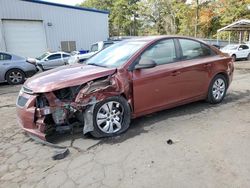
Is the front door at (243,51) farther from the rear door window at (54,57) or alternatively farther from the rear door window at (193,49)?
the rear door window at (193,49)

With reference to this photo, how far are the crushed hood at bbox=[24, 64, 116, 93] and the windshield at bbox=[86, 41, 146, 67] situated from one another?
1.00 feet

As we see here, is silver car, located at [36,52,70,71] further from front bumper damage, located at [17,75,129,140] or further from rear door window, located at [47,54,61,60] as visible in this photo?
front bumper damage, located at [17,75,129,140]

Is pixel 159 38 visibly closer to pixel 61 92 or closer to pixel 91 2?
pixel 61 92

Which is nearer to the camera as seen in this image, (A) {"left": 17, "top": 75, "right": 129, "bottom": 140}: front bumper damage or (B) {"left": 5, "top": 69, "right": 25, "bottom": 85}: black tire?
(A) {"left": 17, "top": 75, "right": 129, "bottom": 140}: front bumper damage

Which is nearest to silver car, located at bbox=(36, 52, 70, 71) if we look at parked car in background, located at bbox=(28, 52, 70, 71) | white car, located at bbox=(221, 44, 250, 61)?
parked car in background, located at bbox=(28, 52, 70, 71)

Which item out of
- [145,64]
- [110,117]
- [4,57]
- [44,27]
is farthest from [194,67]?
[44,27]

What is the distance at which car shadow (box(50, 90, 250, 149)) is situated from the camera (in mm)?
4027

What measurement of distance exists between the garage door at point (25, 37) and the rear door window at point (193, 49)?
1499 cm

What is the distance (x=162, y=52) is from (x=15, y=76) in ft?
25.0

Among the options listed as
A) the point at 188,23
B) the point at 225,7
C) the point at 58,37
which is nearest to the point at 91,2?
the point at 188,23

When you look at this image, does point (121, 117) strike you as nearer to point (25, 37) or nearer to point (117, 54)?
point (117, 54)

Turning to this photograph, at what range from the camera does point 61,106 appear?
12.4 ft

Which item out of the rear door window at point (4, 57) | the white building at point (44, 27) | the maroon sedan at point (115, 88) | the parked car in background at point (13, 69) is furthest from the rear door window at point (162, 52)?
the white building at point (44, 27)

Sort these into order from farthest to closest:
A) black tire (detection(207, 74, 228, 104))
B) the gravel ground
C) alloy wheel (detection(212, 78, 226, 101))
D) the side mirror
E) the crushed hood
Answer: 1. alloy wheel (detection(212, 78, 226, 101))
2. black tire (detection(207, 74, 228, 104))
3. the side mirror
4. the crushed hood
5. the gravel ground
